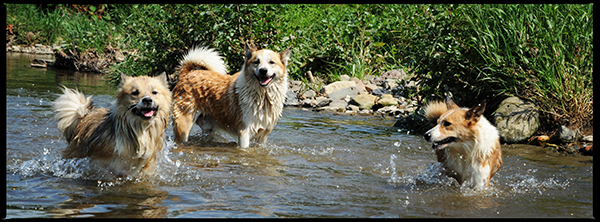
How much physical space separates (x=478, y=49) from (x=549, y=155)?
1920 mm

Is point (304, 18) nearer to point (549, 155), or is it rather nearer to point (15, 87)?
point (15, 87)

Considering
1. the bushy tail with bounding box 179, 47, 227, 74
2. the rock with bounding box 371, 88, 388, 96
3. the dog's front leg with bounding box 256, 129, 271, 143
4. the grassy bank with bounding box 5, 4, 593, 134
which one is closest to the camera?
the dog's front leg with bounding box 256, 129, 271, 143

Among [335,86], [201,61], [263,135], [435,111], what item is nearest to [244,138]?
[263,135]

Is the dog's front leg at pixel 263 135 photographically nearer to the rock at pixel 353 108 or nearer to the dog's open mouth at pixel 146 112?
the dog's open mouth at pixel 146 112

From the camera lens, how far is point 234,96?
7.11m

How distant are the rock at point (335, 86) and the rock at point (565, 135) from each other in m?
5.12

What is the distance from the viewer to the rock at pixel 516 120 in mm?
7328

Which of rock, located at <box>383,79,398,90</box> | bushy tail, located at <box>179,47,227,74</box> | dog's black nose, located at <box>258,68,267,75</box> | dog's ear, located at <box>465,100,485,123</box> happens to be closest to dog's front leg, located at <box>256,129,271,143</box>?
dog's black nose, located at <box>258,68,267,75</box>

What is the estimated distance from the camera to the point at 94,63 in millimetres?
15336

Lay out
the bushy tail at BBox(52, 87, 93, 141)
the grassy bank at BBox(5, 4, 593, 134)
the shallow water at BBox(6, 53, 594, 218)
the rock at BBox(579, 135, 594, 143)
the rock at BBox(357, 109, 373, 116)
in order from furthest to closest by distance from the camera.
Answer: the rock at BBox(357, 109, 373, 116), the grassy bank at BBox(5, 4, 593, 134), the rock at BBox(579, 135, 594, 143), the bushy tail at BBox(52, 87, 93, 141), the shallow water at BBox(6, 53, 594, 218)

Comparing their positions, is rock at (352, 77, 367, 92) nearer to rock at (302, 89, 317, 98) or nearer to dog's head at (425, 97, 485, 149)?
rock at (302, 89, 317, 98)

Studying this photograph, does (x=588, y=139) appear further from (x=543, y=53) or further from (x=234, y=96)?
(x=234, y=96)

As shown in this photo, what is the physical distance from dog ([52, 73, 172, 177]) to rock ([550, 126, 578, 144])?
5.05 metres

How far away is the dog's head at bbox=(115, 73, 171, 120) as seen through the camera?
4754 mm
